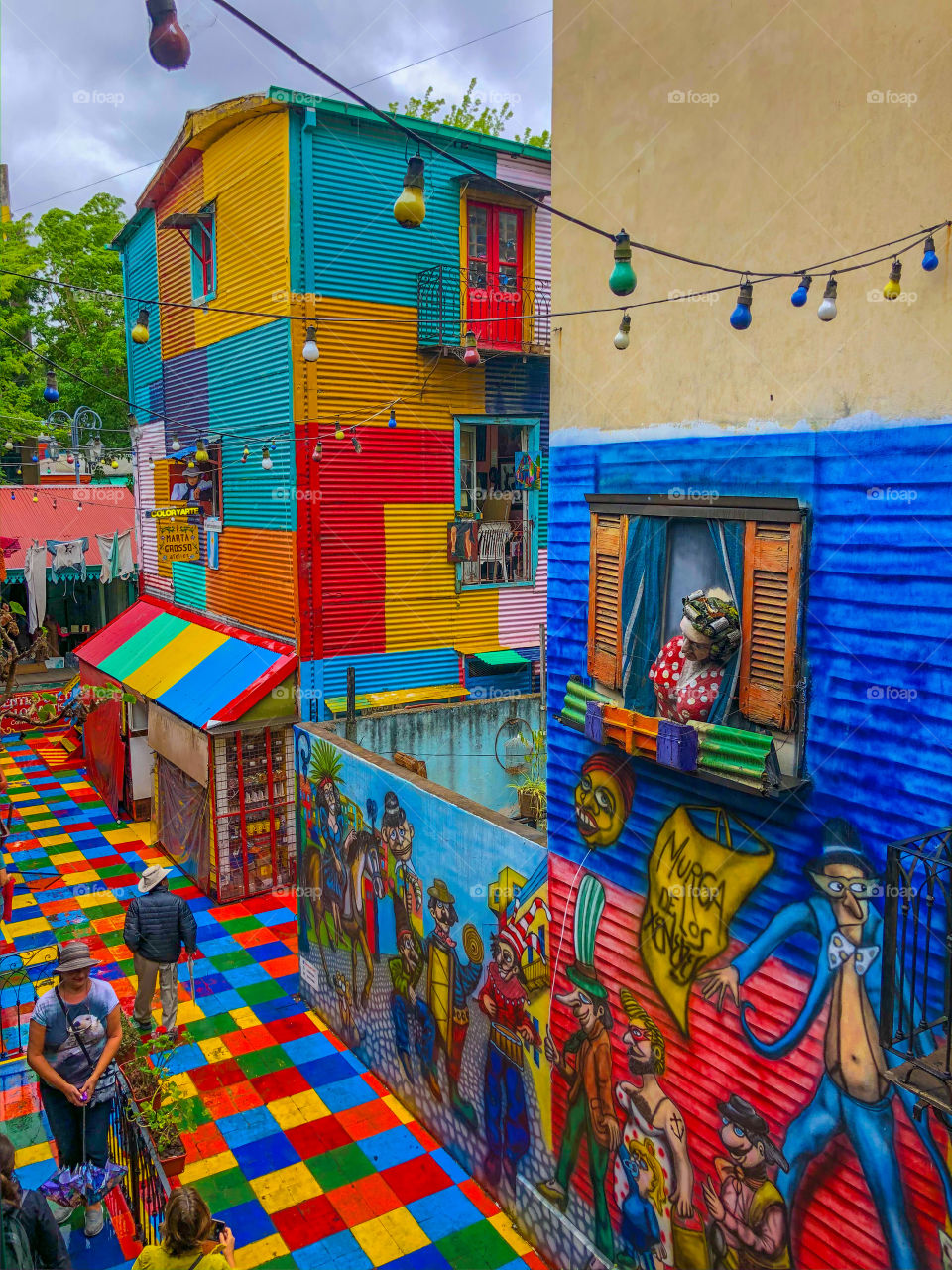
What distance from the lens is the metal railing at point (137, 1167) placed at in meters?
6.77

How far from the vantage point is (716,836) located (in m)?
→ 5.50

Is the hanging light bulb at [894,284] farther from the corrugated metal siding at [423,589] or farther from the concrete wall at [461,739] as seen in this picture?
the corrugated metal siding at [423,589]

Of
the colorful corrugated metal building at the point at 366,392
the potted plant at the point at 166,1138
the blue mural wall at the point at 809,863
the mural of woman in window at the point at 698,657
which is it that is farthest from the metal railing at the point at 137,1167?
the colorful corrugated metal building at the point at 366,392

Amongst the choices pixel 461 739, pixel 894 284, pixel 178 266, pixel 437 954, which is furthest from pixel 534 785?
pixel 178 266

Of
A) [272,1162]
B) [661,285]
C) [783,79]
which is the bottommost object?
[272,1162]

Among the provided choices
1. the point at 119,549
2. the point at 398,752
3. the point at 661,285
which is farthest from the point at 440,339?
the point at 119,549

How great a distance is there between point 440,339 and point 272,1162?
10.9m

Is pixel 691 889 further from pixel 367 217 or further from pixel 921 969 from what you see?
pixel 367 217

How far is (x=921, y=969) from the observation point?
4344 millimetres

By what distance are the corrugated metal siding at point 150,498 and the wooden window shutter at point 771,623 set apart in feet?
55.1

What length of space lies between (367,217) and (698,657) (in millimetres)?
10945

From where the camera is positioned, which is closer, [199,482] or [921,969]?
[921,969]

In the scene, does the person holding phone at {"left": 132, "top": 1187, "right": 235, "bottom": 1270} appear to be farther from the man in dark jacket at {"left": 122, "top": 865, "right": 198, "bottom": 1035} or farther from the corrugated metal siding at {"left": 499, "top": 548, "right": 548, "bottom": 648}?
the corrugated metal siding at {"left": 499, "top": 548, "right": 548, "bottom": 648}

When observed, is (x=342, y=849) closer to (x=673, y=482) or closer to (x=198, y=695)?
(x=198, y=695)
